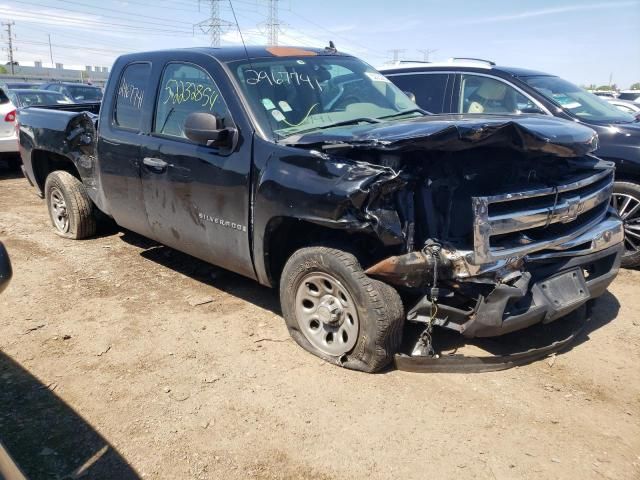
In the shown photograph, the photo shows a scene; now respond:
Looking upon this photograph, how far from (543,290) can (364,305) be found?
1.06m

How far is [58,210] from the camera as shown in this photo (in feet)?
20.2

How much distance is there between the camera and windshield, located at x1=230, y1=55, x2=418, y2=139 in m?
3.72

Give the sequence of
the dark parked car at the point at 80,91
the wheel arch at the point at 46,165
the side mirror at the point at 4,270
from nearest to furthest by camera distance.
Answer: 1. the side mirror at the point at 4,270
2. the wheel arch at the point at 46,165
3. the dark parked car at the point at 80,91

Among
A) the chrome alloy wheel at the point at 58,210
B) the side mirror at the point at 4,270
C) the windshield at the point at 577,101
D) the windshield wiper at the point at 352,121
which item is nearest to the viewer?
the side mirror at the point at 4,270

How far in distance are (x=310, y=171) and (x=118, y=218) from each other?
2.61 m

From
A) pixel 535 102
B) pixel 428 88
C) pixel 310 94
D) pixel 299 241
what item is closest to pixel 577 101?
pixel 535 102

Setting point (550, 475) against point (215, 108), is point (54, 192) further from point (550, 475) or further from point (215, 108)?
point (550, 475)

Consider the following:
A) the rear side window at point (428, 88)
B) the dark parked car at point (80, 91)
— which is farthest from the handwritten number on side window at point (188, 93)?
the dark parked car at point (80, 91)

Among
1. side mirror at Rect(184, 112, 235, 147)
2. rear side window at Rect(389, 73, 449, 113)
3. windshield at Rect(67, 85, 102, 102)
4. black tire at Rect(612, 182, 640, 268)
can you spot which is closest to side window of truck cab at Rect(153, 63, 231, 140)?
side mirror at Rect(184, 112, 235, 147)

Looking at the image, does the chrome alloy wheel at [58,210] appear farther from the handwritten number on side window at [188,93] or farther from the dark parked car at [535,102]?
the dark parked car at [535,102]

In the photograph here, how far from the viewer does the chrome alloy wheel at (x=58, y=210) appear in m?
6.02

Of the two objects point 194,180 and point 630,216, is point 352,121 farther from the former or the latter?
point 630,216

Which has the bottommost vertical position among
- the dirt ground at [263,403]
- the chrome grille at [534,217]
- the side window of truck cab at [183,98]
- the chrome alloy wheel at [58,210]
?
the dirt ground at [263,403]

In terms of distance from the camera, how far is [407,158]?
302 cm
